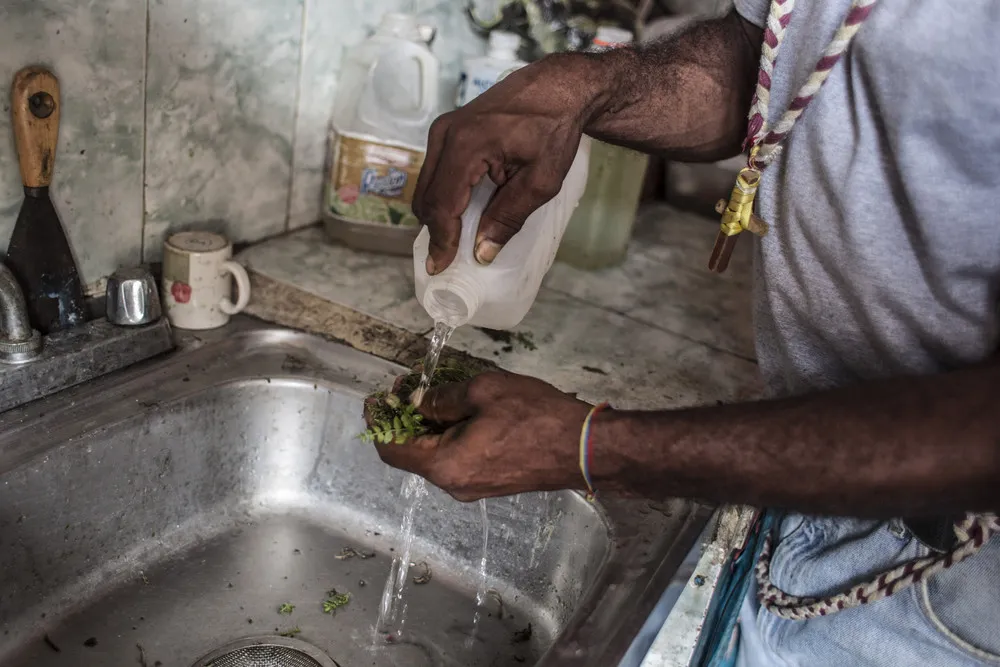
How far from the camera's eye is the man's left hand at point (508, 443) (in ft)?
2.27

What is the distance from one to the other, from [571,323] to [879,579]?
595mm

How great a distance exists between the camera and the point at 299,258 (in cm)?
132

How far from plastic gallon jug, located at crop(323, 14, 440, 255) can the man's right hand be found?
50 centimetres

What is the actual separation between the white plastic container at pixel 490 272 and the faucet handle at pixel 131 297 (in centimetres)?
34

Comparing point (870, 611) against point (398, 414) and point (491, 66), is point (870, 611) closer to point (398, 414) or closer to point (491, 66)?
point (398, 414)

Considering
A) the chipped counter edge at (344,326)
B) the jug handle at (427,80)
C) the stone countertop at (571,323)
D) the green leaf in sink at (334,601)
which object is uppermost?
the jug handle at (427,80)

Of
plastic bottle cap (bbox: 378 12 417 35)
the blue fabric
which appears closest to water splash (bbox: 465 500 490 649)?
the blue fabric

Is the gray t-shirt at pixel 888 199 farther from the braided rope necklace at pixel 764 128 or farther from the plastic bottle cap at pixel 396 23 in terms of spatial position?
the plastic bottle cap at pixel 396 23

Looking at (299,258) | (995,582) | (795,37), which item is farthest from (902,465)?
(299,258)

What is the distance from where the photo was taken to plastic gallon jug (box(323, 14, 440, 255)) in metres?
1.33

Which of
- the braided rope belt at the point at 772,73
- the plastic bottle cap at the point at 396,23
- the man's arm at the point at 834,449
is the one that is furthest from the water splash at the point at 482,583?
the plastic bottle cap at the point at 396,23

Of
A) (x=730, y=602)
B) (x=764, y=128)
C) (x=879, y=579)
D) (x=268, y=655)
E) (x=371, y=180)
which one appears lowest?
(x=268, y=655)

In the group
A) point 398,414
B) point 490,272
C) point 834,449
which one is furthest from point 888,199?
point 398,414

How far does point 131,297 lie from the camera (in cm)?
102
